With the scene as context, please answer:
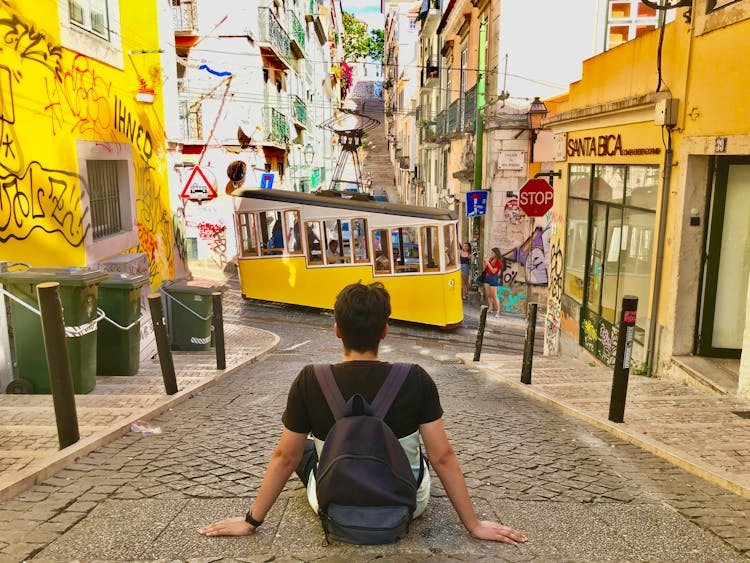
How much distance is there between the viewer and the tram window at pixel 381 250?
13.5 metres

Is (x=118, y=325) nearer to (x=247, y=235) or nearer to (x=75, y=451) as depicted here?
(x=75, y=451)

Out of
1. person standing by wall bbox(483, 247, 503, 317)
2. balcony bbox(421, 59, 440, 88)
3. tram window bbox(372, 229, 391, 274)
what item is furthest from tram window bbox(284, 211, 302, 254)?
balcony bbox(421, 59, 440, 88)

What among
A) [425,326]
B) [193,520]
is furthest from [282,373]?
[425,326]

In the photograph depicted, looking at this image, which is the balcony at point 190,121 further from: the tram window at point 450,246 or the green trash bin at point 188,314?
the green trash bin at point 188,314

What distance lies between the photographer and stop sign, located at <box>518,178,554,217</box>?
10820 millimetres

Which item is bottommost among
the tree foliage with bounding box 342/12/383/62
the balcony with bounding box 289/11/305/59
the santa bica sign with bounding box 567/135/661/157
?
the santa bica sign with bounding box 567/135/661/157

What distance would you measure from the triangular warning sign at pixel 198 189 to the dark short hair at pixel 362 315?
19735mm

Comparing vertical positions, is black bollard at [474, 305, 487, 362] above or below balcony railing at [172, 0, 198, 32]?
below

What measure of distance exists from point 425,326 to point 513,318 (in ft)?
9.12

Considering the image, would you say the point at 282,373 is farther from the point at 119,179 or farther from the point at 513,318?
the point at 513,318

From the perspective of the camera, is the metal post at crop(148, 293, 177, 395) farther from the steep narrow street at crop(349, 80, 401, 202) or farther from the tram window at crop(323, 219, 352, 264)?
the steep narrow street at crop(349, 80, 401, 202)

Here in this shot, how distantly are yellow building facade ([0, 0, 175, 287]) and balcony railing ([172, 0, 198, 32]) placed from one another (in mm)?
10790

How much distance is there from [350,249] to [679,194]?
7765 mm

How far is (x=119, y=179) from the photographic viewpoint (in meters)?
9.63
